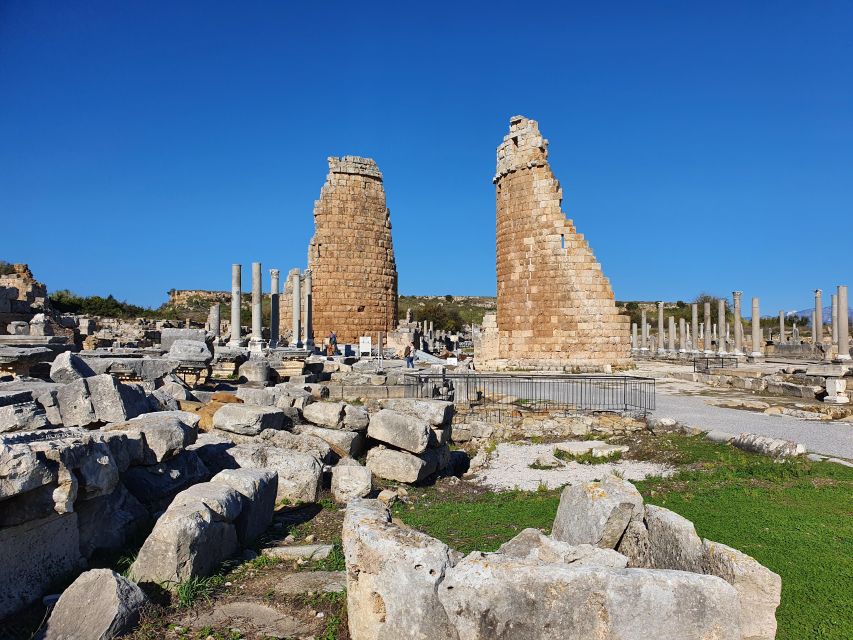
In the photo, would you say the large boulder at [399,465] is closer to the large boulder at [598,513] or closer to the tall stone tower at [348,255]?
the large boulder at [598,513]

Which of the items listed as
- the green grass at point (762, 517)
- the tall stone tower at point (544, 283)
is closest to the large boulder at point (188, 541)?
the green grass at point (762, 517)

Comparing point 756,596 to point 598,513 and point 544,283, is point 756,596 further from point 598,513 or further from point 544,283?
point 544,283

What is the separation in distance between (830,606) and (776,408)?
39.6 ft

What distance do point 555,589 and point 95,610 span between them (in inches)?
104

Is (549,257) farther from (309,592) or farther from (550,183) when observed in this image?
(309,592)

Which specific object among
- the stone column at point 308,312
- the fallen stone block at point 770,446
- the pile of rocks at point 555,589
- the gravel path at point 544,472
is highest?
the stone column at point 308,312

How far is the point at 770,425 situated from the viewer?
12492 millimetres

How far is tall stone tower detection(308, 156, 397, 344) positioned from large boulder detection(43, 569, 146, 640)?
27179mm

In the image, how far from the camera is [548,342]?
23.5 metres

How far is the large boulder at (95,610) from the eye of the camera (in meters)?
3.50

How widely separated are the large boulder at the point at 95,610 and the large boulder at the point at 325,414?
590cm

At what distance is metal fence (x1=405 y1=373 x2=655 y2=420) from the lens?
14.7 m

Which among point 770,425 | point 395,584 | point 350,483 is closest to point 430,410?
point 350,483

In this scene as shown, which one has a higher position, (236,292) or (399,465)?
(236,292)
